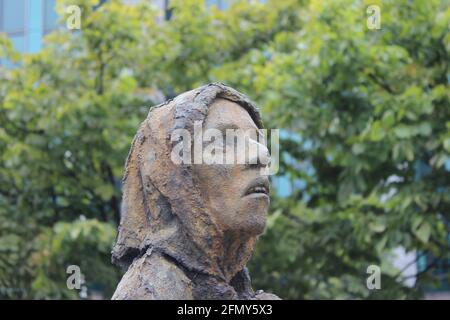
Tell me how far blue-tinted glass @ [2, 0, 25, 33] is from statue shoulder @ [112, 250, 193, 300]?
1286 centimetres

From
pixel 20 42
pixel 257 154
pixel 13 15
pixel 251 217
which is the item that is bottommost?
pixel 251 217

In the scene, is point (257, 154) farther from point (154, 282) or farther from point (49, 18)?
point (49, 18)

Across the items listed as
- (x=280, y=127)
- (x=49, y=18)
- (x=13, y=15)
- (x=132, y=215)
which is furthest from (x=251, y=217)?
(x=13, y=15)

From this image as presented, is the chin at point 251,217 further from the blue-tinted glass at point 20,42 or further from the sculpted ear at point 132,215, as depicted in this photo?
the blue-tinted glass at point 20,42

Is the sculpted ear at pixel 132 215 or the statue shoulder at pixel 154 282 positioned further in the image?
the sculpted ear at pixel 132 215

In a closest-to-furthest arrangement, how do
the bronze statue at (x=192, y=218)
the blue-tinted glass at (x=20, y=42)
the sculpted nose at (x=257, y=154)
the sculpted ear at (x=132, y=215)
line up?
the bronze statue at (x=192, y=218) < the sculpted nose at (x=257, y=154) < the sculpted ear at (x=132, y=215) < the blue-tinted glass at (x=20, y=42)

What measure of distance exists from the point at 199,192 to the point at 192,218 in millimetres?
157

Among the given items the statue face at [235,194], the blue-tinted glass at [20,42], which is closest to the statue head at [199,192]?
the statue face at [235,194]

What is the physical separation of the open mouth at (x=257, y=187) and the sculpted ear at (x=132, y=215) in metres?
0.67

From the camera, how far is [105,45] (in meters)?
16.4

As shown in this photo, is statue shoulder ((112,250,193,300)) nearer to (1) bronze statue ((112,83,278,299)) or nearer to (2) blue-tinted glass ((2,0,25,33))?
(1) bronze statue ((112,83,278,299))

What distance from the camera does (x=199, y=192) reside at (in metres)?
6.70

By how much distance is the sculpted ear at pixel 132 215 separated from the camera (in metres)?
6.98

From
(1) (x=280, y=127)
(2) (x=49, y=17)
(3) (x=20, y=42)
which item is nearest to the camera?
(1) (x=280, y=127)
